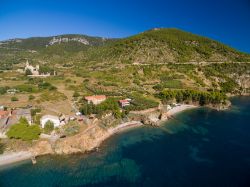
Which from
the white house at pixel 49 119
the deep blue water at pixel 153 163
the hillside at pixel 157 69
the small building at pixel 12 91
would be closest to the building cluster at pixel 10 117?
the white house at pixel 49 119

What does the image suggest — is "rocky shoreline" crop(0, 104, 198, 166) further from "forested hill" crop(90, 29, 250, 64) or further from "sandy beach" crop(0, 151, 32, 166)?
"forested hill" crop(90, 29, 250, 64)

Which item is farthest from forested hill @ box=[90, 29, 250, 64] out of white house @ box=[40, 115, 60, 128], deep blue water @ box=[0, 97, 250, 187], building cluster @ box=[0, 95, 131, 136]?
white house @ box=[40, 115, 60, 128]

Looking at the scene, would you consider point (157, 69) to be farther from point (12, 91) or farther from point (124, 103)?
point (12, 91)

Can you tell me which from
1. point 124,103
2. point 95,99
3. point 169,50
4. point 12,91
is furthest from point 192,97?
point 169,50

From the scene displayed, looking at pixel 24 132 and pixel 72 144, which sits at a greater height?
pixel 24 132

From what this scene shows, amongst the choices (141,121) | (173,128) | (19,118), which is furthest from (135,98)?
(19,118)

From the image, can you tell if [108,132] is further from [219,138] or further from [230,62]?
[230,62]
